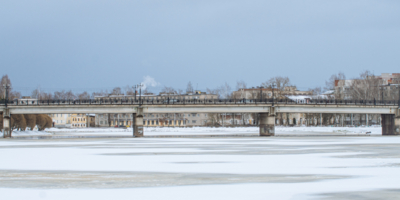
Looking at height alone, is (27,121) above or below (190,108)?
below

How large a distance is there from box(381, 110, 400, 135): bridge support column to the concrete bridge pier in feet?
76.6

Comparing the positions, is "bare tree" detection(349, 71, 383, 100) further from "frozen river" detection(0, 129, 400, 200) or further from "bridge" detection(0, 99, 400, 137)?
"frozen river" detection(0, 129, 400, 200)

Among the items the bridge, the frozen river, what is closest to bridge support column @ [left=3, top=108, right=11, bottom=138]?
the bridge

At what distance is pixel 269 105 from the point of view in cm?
8150

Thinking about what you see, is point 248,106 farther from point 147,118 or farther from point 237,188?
point 147,118

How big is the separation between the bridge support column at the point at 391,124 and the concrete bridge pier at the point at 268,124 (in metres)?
23.4

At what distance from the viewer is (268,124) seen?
3206 inches

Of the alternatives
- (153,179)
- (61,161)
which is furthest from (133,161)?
(153,179)

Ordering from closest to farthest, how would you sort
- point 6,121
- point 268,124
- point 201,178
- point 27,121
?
point 201,178, point 6,121, point 268,124, point 27,121

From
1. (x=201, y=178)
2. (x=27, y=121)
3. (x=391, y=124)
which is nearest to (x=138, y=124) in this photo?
(x=27, y=121)

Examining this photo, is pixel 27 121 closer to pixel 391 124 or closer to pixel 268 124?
pixel 268 124

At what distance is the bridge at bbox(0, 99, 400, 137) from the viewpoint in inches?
3051

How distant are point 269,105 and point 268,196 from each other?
65.5 metres

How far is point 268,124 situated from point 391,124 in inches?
998
